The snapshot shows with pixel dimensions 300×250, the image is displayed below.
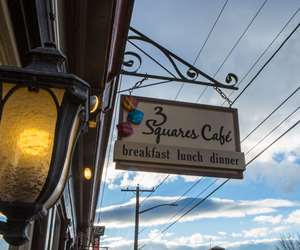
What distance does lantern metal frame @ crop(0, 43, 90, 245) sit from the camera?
3.99ft

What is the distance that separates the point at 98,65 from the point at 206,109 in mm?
1343

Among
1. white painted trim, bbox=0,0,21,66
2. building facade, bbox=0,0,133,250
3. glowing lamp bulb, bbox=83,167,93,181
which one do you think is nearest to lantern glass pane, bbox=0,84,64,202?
building facade, bbox=0,0,133,250

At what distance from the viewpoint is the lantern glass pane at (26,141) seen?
1.23m

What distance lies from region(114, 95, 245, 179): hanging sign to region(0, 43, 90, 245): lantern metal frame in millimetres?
2405

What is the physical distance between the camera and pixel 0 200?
1.21 meters

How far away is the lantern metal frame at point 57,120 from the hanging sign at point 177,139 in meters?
2.40

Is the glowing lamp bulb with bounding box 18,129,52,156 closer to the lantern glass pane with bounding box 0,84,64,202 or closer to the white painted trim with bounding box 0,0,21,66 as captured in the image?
the lantern glass pane with bounding box 0,84,64,202

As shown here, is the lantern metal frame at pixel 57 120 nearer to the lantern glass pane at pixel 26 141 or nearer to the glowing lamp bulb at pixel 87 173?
the lantern glass pane at pixel 26 141

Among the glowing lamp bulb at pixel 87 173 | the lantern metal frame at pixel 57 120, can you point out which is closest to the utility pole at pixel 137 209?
the glowing lamp bulb at pixel 87 173

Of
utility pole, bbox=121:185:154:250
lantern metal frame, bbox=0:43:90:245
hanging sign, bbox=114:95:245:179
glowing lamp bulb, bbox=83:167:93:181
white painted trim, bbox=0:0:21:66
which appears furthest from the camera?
utility pole, bbox=121:185:154:250

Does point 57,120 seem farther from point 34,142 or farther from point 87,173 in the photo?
point 87,173

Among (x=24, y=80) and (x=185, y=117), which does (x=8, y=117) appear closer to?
(x=24, y=80)

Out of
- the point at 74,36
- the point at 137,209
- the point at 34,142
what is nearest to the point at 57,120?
the point at 34,142

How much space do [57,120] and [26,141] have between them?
0.12m
